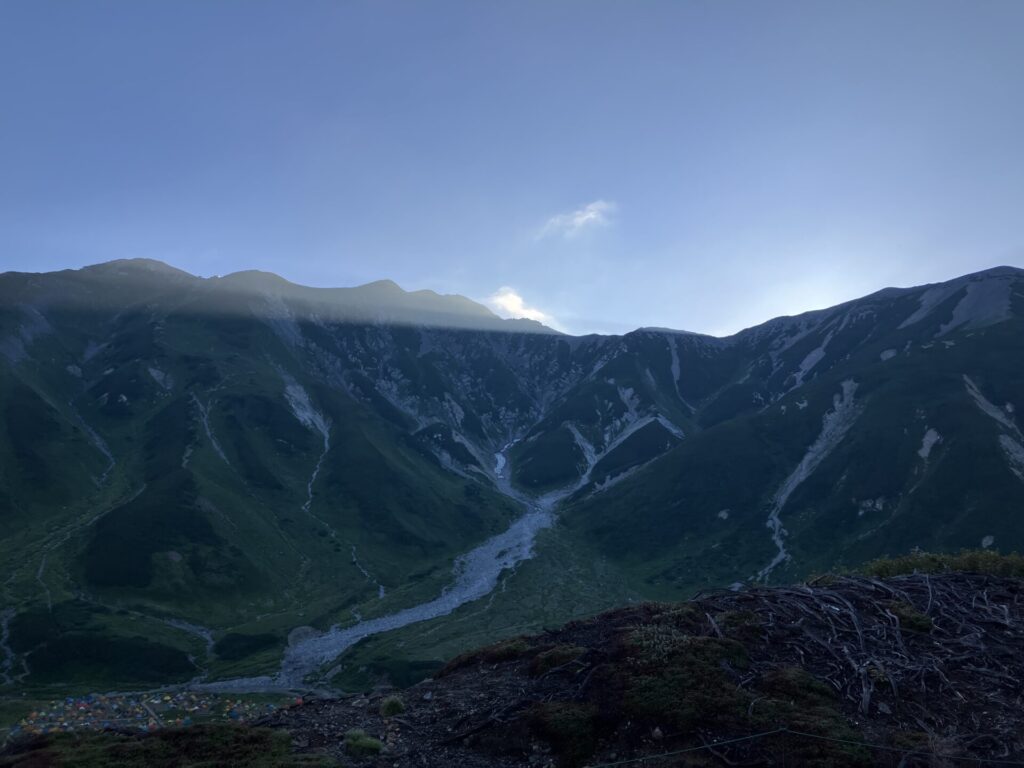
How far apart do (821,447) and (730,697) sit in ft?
550

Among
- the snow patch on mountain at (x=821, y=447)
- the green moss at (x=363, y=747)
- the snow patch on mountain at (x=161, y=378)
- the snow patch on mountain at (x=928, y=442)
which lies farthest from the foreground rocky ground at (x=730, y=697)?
the snow patch on mountain at (x=161, y=378)

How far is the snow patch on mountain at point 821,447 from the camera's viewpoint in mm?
145250

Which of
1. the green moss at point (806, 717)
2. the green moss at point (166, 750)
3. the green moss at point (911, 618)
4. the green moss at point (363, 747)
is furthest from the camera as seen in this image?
the green moss at point (911, 618)

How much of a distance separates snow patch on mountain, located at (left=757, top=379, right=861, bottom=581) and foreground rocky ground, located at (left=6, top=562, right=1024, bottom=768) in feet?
400

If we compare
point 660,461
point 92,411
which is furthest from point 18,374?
point 660,461

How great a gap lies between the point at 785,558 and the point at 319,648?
9397 cm

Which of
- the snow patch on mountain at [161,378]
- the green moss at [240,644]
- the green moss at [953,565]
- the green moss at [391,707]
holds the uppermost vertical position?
the snow patch on mountain at [161,378]

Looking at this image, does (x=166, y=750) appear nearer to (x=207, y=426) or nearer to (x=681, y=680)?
(x=681, y=680)

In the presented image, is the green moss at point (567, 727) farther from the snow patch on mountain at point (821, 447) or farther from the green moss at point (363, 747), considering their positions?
the snow patch on mountain at point (821, 447)

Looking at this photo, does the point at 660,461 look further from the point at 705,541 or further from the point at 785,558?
the point at 785,558

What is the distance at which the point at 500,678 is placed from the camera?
23.4 metres

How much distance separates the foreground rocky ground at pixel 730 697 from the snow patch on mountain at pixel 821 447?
122m

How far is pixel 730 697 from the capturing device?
17.6m

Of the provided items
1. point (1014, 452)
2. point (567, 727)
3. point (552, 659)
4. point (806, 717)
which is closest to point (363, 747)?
point (567, 727)
